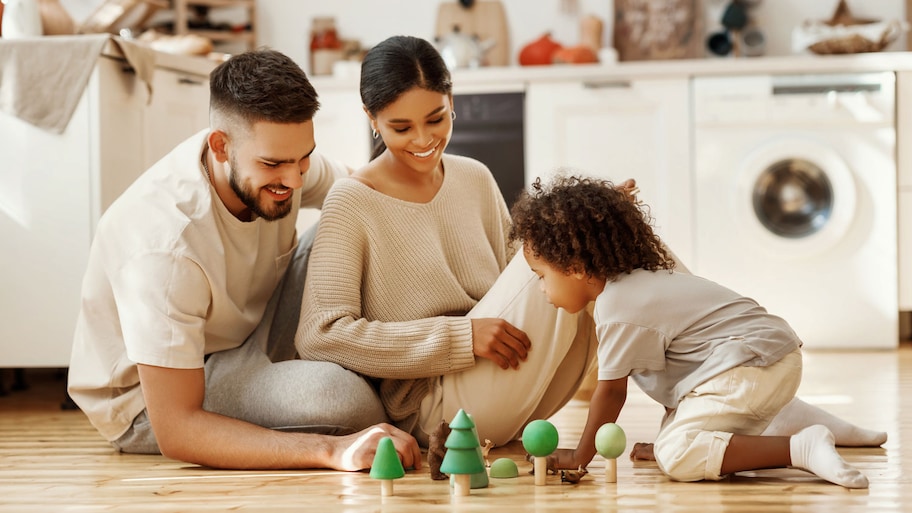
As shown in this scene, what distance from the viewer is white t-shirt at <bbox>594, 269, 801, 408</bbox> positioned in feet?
5.66

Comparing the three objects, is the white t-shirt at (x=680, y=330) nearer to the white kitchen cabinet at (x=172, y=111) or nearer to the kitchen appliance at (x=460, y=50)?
the white kitchen cabinet at (x=172, y=111)

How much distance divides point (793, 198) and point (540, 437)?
273 cm

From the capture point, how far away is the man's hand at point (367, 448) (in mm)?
1799

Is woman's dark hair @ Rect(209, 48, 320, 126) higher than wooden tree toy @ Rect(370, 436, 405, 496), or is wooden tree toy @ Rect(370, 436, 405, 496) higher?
woman's dark hair @ Rect(209, 48, 320, 126)

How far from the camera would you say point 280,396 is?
194cm

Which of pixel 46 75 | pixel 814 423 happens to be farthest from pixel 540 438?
pixel 46 75

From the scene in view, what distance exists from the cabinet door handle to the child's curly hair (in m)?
→ 2.38

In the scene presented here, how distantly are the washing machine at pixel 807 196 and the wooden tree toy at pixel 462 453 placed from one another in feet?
8.75

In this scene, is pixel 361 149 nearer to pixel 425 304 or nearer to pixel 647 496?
pixel 425 304

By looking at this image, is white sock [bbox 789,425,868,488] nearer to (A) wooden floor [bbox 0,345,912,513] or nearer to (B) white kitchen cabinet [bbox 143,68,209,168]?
(A) wooden floor [bbox 0,345,912,513]

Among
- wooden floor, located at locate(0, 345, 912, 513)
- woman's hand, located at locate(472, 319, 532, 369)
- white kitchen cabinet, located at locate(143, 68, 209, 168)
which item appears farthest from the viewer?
white kitchen cabinet, located at locate(143, 68, 209, 168)

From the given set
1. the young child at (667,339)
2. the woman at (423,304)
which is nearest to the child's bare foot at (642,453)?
the woman at (423,304)

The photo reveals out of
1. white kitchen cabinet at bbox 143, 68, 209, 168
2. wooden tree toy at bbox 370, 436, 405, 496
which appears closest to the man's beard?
wooden tree toy at bbox 370, 436, 405, 496

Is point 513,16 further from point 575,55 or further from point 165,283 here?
point 165,283
